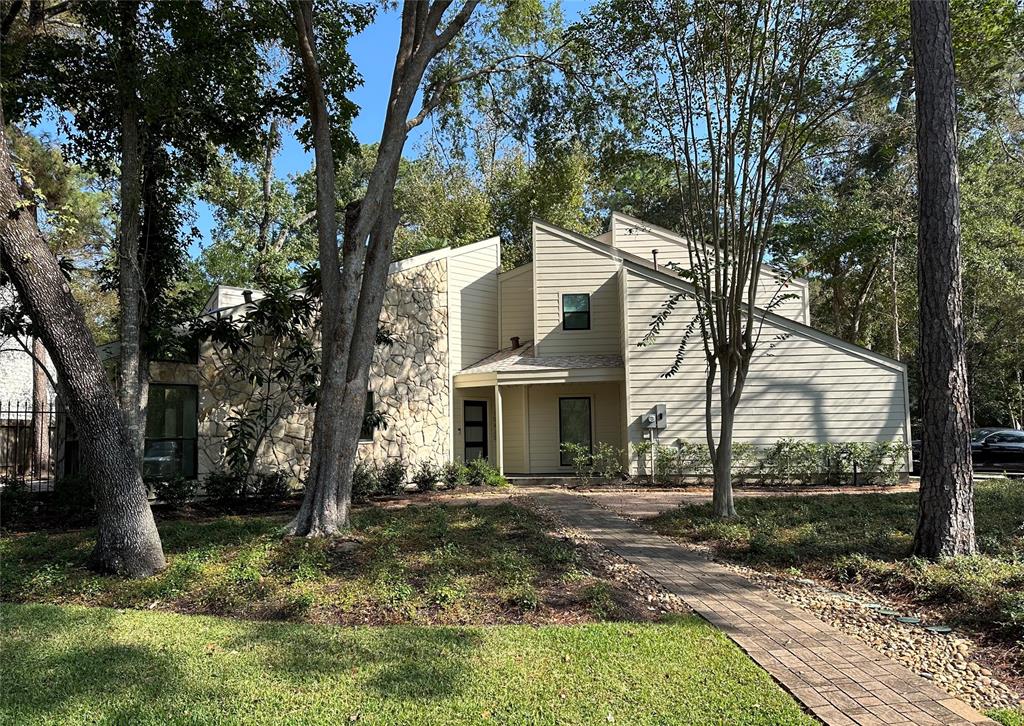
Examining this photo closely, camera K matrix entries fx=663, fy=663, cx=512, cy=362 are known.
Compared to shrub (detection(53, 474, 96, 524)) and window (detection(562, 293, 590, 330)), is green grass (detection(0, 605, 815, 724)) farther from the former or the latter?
window (detection(562, 293, 590, 330))

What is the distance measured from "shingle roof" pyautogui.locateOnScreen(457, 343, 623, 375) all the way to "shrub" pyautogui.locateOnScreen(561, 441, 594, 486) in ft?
5.89

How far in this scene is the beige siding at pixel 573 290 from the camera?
16.1 metres

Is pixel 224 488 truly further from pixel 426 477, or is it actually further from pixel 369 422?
pixel 426 477

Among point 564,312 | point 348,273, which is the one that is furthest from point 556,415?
point 348,273

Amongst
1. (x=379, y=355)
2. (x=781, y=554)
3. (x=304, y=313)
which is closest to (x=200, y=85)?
(x=304, y=313)

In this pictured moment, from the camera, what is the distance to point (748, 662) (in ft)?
13.8

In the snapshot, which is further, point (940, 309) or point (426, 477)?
point (426, 477)

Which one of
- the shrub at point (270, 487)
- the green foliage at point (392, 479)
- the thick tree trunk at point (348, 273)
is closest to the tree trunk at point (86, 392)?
the thick tree trunk at point (348, 273)

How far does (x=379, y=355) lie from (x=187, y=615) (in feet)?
29.6

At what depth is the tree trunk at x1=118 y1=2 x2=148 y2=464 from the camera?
9172 mm

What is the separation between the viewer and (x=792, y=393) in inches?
558

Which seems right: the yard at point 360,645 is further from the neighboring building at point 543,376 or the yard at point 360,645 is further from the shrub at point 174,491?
the neighboring building at point 543,376

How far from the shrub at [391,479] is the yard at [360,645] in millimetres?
5665

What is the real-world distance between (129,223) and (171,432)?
12.4ft
